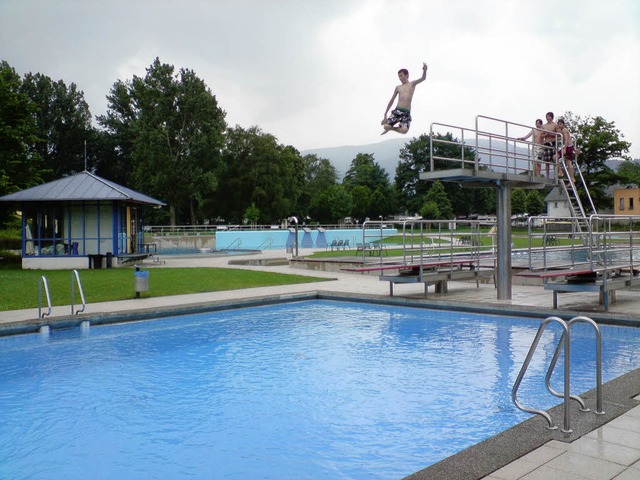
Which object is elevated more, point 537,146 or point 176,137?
point 176,137

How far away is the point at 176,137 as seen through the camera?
5384cm

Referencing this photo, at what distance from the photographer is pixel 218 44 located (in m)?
30.5

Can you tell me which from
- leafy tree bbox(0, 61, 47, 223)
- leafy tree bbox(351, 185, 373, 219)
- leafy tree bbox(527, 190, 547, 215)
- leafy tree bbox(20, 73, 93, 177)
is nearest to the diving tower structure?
leafy tree bbox(0, 61, 47, 223)

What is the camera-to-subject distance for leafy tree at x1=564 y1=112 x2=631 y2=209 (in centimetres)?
4884

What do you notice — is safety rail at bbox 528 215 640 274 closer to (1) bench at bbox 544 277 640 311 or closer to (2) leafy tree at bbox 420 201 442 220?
(1) bench at bbox 544 277 640 311

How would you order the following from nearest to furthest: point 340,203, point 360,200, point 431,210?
point 431,210
point 340,203
point 360,200

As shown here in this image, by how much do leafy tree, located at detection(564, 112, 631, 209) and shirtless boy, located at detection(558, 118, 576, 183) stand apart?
38447 millimetres

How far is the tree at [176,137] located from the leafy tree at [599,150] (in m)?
33.3

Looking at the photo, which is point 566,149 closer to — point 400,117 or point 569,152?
point 569,152

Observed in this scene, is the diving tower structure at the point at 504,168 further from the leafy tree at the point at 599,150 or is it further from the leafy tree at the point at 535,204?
the leafy tree at the point at 535,204

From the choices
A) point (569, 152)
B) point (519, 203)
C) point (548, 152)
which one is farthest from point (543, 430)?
point (519, 203)

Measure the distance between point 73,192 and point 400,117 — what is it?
685 inches

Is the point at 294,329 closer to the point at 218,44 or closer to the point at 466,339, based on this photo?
the point at 466,339

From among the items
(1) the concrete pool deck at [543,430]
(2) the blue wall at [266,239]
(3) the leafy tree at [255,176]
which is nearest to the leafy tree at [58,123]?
(3) the leafy tree at [255,176]
